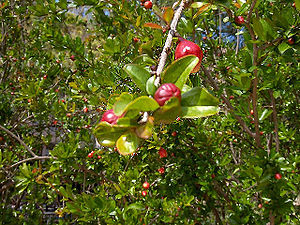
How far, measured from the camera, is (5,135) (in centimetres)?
296

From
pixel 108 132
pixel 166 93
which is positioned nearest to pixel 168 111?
pixel 166 93

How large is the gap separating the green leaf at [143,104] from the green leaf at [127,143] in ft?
0.23

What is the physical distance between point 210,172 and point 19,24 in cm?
336

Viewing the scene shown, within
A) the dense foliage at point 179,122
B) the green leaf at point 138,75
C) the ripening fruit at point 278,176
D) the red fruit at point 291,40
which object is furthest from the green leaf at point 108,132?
Result: the ripening fruit at point 278,176

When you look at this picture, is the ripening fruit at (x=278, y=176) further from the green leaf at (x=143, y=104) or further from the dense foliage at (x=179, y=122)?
the green leaf at (x=143, y=104)

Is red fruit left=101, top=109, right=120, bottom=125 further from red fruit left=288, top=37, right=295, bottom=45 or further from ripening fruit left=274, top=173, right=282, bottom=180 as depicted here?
ripening fruit left=274, top=173, right=282, bottom=180

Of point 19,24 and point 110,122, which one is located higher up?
point 110,122

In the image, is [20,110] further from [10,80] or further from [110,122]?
[110,122]

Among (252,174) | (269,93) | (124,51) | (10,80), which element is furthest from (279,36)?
(10,80)

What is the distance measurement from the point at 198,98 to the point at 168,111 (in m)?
0.08

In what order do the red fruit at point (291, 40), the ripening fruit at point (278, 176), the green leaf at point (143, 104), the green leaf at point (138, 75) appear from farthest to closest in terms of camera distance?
1. the ripening fruit at point (278, 176)
2. the red fruit at point (291, 40)
3. the green leaf at point (138, 75)
4. the green leaf at point (143, 104)

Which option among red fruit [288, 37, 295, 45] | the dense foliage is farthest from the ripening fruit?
red fruit [288, 37, 295, 45]

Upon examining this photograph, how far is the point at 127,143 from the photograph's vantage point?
51 cm

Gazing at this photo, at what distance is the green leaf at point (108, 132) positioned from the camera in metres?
0.49
